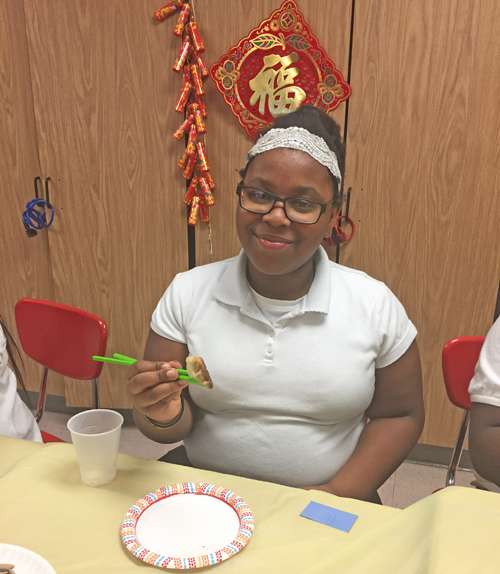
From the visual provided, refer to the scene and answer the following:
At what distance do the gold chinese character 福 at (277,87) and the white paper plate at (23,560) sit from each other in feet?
5.96

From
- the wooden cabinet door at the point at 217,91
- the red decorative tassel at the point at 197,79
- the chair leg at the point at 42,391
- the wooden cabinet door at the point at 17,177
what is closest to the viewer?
the chair leg at the point at 42,391

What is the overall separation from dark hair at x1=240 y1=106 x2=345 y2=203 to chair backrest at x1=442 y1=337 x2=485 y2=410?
549 millimetres

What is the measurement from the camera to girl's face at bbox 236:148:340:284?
3.76ft

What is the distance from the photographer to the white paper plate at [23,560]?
0.70 metres

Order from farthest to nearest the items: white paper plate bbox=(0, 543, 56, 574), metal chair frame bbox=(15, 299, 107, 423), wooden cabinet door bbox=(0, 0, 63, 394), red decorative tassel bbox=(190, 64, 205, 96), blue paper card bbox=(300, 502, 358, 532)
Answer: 1. wooden cabinet door bbox=(0, 0, 63, 394)
2. red decorative tassel bbox=(190, 64, 205, 96)
3. metal chair frame bbox=(15, 299, 107, 423)
4. blue paper card bbox=(300, 502, 358, 532)
5. white paper plate bbox=(0, 543, 56, 574)

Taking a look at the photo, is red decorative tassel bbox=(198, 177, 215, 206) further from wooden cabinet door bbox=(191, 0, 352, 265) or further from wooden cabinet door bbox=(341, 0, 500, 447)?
wooden cabinet door bbox=(341, 0, 500, 447)

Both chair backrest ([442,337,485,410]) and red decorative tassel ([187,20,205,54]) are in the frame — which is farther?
red decorative tassel ([187,20,205,54])

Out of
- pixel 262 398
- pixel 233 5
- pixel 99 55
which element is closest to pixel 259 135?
pixel 262 398

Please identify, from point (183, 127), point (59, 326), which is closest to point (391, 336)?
point (59, 326)

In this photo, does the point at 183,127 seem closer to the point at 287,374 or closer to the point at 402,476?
the point at 287,374

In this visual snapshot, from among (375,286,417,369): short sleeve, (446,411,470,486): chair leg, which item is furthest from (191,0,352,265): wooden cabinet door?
(446,411,470,486): chair leg

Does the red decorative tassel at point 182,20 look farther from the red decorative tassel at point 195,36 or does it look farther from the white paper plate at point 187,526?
the white paper plate at point 187,526

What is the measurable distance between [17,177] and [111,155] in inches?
23.2

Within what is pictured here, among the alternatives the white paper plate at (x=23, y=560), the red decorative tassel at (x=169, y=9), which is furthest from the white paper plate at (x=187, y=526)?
the red decorative tassel at (x=169, y=9)
